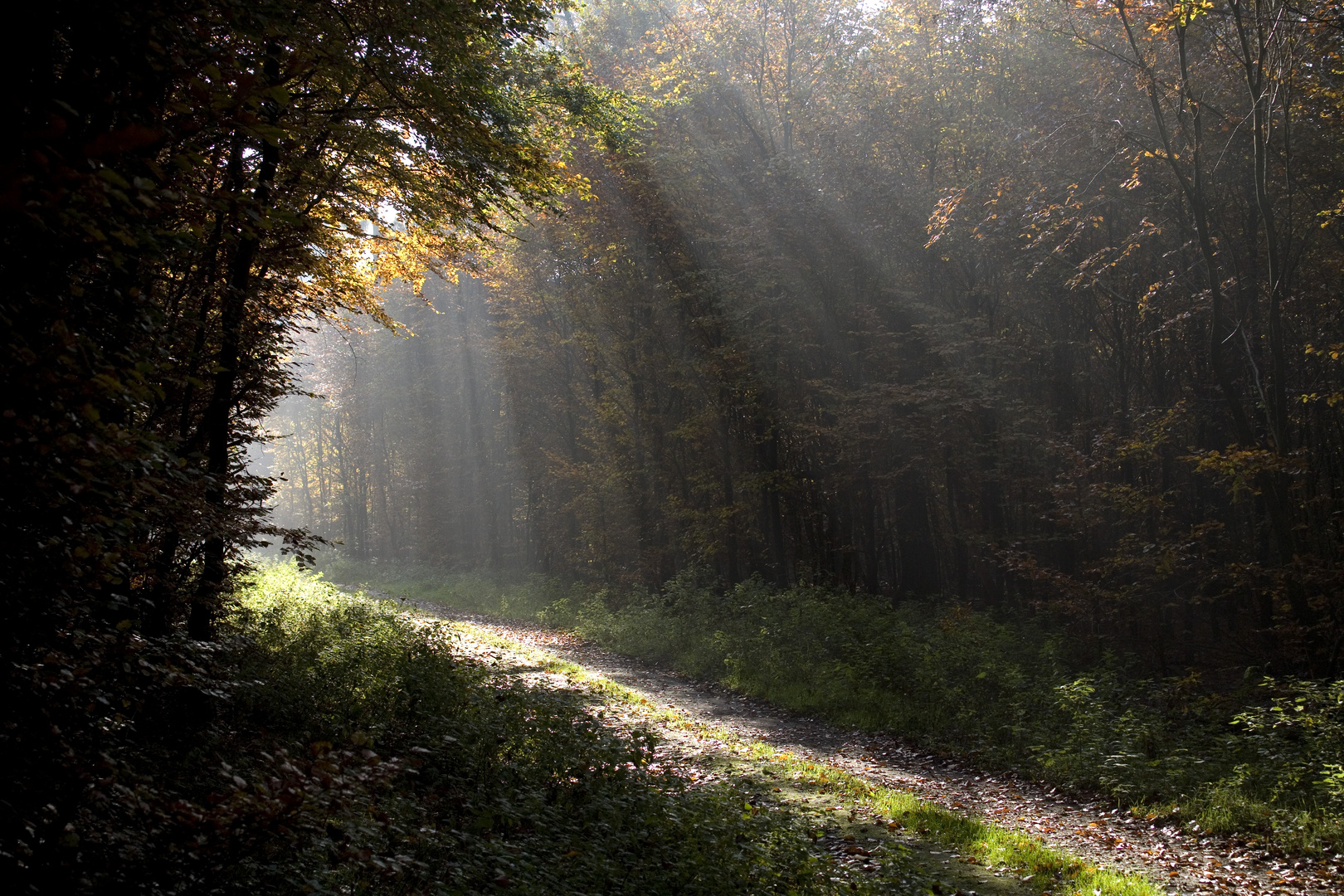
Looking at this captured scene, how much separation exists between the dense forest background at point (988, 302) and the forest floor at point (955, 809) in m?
4.48

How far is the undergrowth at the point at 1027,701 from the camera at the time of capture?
7645mm

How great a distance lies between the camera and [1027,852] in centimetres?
661

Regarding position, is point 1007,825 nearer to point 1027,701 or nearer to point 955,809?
point 955,809

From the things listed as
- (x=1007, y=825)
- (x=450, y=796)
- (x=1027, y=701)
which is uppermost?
(x=450, y=796)

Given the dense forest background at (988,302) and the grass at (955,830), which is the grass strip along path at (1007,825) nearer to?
the grass at (955,830)

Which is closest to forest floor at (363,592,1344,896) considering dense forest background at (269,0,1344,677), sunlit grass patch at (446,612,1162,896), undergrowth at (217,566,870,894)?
sunlit grass patch at (446,612,1162,896)

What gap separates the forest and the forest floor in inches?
7.6

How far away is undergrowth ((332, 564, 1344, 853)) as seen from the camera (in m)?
7.64

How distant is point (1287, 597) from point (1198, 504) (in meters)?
7.57

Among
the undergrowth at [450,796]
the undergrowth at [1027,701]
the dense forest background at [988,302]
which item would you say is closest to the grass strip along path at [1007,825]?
the undergrowth at [1027,701]

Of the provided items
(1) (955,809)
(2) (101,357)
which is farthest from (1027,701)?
(2) (101,357)

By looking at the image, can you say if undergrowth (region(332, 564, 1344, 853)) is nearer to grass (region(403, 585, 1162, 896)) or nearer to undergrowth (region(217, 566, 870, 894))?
grass (region(403, 585, 1162, 896))

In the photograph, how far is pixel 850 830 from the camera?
275 inches

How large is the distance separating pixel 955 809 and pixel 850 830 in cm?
173
